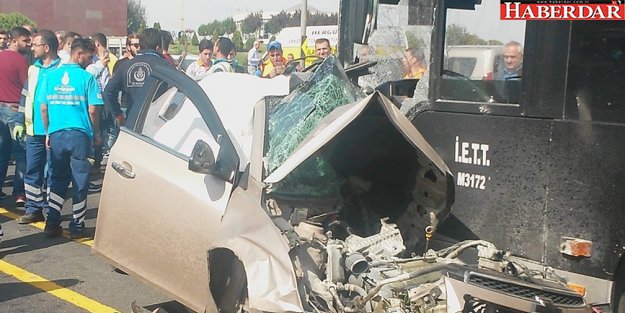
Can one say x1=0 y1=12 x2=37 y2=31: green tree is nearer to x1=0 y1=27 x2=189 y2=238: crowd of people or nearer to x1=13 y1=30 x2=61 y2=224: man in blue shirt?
x1=0 y1=27 x2=189 y2=238: crowd of people

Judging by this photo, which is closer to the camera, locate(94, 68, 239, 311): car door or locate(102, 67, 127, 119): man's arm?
locate(94, 68, 239, 311): car door

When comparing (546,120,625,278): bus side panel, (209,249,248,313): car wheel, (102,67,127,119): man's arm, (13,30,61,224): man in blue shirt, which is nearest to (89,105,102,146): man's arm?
(13,30,61,224): man in blue shirt

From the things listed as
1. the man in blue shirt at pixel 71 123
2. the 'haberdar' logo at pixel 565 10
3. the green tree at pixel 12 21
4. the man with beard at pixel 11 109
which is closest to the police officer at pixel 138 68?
the man in blue shirt at pixel 71 123

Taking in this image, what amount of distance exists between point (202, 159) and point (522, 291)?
188cm

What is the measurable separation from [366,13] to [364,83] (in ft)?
2.30

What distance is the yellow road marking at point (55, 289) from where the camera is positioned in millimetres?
5520

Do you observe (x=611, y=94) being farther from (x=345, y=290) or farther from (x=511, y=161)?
(x=345, y=290)

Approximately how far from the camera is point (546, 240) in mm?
3904

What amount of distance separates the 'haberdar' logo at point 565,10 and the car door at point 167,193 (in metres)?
1.78

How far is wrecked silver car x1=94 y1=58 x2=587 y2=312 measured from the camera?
3551mm

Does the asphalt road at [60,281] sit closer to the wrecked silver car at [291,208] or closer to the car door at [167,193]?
the car door at [167,193]

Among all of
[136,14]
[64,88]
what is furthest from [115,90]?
[136,14]

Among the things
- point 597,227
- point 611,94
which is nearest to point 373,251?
point 597,227

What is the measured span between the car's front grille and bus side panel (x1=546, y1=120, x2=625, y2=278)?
39cm
